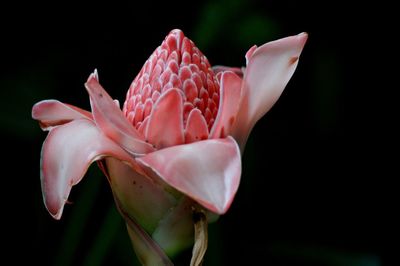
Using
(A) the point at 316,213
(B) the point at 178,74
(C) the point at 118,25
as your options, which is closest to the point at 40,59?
(C) the point at 118,25

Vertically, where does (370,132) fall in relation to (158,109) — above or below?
below

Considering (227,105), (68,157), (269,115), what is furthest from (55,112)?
(269,115)

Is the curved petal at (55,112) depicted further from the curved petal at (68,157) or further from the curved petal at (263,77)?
the curved petal at (263,77)

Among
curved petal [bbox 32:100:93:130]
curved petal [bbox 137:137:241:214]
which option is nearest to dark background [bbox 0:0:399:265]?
curved petal [bbox 32:100:93:130]

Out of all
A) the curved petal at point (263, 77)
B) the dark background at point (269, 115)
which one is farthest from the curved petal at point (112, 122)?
the dark background at point (269, 115)

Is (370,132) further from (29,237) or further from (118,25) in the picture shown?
(29,237)

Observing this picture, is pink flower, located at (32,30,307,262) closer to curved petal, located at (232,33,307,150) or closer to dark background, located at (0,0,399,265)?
curved petal, located at (232,33,307,150)

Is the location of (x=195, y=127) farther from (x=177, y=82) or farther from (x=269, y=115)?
(x=269, y=115)
